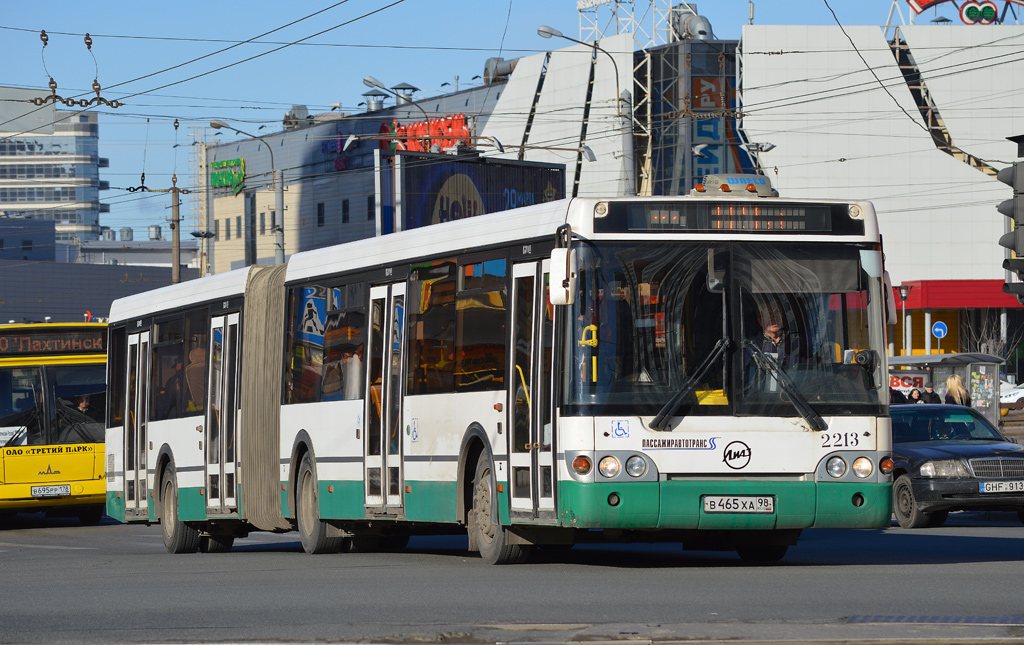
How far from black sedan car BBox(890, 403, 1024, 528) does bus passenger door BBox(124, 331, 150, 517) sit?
8.76 meters

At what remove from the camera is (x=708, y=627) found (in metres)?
7.94

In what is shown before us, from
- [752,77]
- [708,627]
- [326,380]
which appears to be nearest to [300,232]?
[752,77]

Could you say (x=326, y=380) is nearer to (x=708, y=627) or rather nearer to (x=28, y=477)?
(x=708, y=627)

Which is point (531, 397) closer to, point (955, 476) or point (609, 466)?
point (609, 466)

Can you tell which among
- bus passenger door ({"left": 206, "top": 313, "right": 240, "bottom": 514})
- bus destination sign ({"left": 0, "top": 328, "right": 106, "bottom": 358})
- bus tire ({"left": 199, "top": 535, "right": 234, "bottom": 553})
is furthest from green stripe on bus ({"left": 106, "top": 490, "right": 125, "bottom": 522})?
bus destination sign ({"left": 0, "top": 328, "right": 106, "bottom": 358})

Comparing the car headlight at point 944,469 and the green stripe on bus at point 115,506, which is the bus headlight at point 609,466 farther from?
the green stripe on bus at point 115,506

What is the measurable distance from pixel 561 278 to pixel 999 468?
8.98 metres

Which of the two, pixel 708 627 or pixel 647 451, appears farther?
pixel 647 451

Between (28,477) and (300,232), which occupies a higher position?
(300,232)

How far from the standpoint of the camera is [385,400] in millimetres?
14047

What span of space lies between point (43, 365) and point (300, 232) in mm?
75115

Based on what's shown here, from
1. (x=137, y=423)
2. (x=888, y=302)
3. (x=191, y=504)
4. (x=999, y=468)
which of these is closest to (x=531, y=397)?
(x=888, y=302)

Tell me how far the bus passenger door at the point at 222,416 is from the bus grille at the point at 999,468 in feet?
26.4

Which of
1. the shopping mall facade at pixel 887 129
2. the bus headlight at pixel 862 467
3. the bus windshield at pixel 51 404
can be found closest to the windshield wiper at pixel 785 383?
the bus headlight at pixel 862 467
